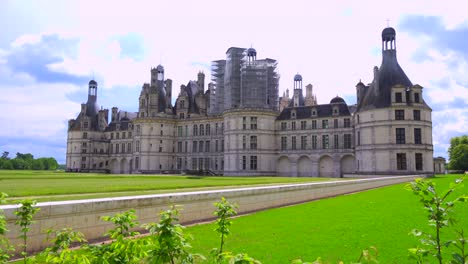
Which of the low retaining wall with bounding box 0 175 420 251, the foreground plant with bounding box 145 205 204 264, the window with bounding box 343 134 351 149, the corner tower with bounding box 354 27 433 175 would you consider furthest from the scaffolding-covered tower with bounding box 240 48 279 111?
the foreground plant with bounding box 145 205 204 264

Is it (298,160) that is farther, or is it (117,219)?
(298,160)

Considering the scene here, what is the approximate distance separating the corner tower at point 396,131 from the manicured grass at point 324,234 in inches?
1363

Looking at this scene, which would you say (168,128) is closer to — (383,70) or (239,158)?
(239,158)

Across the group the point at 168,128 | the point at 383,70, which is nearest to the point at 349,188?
the point at 383,70

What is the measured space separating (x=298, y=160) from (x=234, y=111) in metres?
13.6

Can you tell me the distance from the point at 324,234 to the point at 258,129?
5145 centimetres

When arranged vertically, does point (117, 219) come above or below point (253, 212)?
above

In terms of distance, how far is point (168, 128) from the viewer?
76.4m

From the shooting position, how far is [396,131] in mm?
48406

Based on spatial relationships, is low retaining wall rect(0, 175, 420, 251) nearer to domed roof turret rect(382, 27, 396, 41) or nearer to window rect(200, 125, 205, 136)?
domed roof turret rect(382, 27, 396, 41)

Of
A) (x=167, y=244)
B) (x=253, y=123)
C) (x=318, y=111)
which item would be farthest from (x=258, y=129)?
(x=167, y=244)

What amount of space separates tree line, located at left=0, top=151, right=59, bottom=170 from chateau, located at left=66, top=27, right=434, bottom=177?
93.6 feet

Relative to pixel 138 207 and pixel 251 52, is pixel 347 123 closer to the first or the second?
pixel 251 52

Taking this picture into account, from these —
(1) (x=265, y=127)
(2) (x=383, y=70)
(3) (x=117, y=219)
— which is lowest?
(3) (x=117, y=219)
